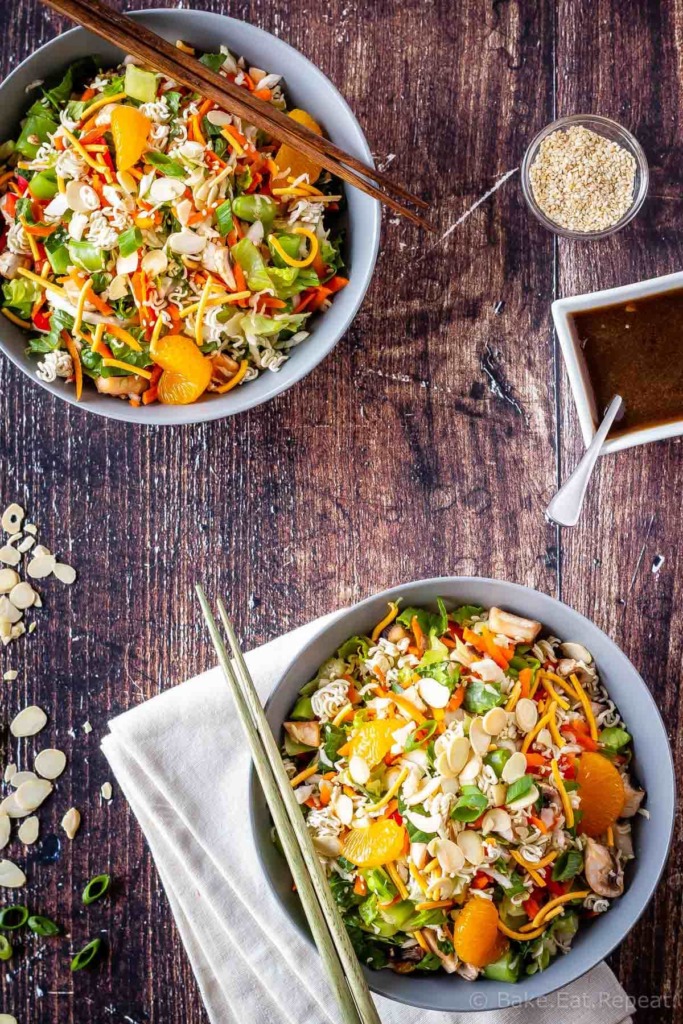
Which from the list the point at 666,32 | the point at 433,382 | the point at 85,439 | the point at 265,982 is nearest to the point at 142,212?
the point at 85,439

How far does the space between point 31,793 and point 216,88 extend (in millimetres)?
1748

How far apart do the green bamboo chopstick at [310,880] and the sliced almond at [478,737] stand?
40cm

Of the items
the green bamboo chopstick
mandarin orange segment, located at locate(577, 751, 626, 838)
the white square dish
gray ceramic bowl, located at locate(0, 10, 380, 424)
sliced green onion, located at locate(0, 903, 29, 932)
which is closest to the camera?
the green bamboo chopstick

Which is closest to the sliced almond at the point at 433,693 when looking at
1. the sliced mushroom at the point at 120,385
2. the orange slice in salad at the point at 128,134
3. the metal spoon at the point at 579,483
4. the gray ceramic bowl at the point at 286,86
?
the metal spoon at the point at 579,483

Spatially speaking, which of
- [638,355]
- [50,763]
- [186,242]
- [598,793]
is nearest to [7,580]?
[50,763]

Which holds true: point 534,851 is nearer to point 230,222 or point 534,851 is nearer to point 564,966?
point 564,966

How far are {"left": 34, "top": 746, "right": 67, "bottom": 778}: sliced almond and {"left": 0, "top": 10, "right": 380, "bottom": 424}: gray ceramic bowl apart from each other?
90cm

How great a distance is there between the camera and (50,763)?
231cm

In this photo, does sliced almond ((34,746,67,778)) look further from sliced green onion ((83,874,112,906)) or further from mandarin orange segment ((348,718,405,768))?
mandarin orange segment ((348,718,405,768))

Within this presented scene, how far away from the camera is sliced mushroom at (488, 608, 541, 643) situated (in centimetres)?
199

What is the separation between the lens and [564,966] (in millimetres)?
1887

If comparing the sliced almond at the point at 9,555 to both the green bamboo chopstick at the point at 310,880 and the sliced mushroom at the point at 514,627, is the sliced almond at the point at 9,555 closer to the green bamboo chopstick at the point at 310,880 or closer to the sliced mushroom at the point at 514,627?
the green bamboo chopstick at the point at 310,880

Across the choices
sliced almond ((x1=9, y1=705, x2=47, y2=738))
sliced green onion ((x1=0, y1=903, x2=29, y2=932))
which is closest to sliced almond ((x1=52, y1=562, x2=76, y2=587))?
sliced almond ((x1=9, y1=705, x2=47, y2=738))

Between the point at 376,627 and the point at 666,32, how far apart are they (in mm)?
1719
